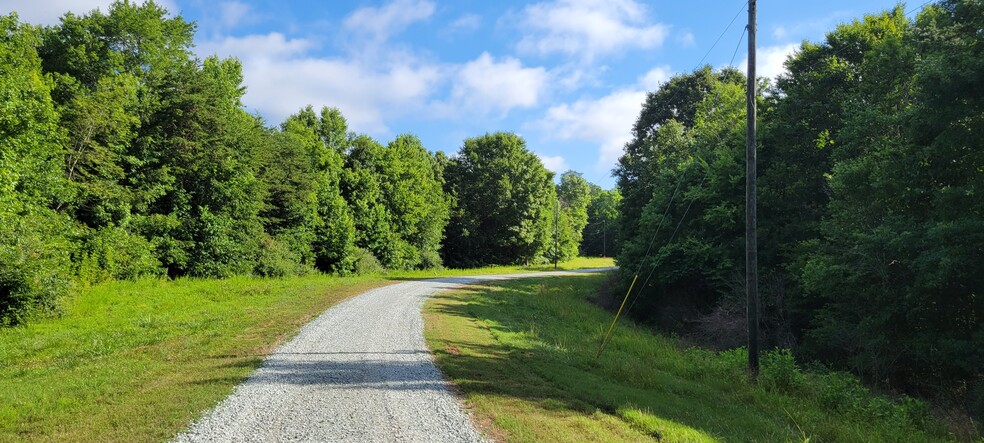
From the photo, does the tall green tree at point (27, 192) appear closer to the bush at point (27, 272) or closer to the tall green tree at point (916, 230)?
the bush at point (27, 272)

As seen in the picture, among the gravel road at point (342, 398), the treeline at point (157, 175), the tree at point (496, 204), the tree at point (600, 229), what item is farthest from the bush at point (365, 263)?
the tree at point (600, 229)

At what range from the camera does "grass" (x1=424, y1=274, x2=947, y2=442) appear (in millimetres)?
7141

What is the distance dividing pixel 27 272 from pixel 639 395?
17.8m

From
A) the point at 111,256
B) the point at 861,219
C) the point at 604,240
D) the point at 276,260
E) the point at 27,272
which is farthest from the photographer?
the point at 604,240

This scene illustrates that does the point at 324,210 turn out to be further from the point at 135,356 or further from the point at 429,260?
the point at 135,356

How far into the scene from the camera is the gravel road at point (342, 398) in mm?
6238

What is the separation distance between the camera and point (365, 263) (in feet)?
127

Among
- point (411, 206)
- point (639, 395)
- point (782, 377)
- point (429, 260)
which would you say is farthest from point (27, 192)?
point (429, 260)

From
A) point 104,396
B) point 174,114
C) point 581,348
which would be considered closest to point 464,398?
point 104,396

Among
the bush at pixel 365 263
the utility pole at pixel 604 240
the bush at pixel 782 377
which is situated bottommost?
the bush at pixel 782 377

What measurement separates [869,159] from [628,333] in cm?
967

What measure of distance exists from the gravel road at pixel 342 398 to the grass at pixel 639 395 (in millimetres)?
551

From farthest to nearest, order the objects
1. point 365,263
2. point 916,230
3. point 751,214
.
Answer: point 365,263, point 916,230, point 751,214

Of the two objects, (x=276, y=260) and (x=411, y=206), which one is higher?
(x=411, y=206)
